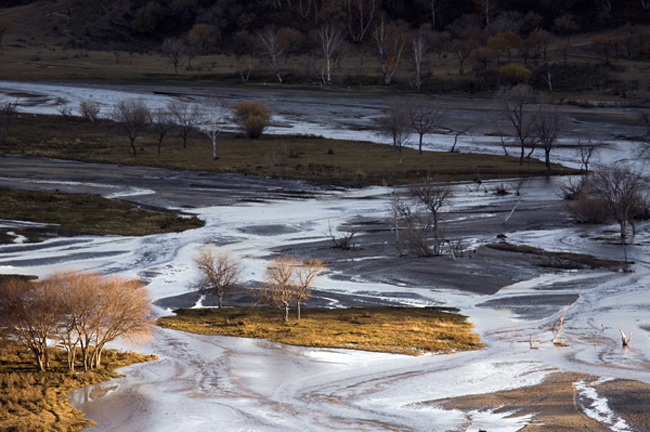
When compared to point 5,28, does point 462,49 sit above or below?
below

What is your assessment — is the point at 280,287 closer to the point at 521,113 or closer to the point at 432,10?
the point at 521,113

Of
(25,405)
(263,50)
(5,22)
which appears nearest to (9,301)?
(25,405)

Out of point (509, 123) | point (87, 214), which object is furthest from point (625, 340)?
point (509, 123)

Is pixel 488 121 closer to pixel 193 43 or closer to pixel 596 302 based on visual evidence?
pixel 596 302

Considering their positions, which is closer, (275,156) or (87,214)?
(87,214)

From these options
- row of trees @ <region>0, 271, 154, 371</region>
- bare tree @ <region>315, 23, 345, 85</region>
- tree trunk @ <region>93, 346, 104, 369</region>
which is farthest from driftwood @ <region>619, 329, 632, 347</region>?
bare tree @ <region>315, 23, 345, 85</region>

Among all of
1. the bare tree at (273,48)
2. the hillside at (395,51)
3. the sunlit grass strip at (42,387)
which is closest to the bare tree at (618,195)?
the sunlit grass strip at (42,387)

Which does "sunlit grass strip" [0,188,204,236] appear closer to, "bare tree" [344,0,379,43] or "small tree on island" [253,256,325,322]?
"small tree on island" [253,256,325,322]
